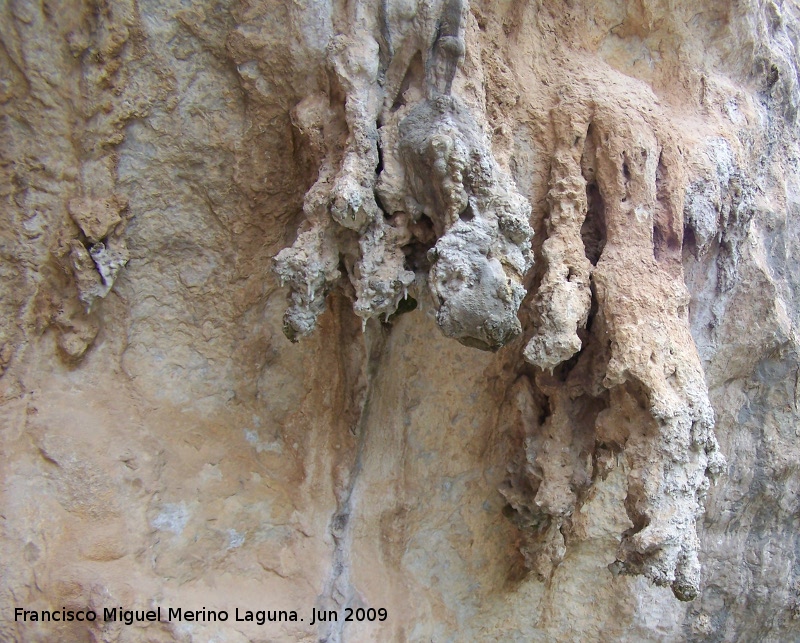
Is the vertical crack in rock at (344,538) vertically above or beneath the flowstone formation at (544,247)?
beneath

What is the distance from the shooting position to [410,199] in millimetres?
1408

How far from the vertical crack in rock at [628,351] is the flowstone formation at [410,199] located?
0.24 metres

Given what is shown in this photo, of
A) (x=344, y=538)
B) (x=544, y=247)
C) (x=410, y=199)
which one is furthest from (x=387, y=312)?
(x=344, y=538)

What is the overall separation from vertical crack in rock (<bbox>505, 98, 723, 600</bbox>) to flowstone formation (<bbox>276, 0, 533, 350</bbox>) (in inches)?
9.4

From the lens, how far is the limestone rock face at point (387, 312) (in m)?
1.42

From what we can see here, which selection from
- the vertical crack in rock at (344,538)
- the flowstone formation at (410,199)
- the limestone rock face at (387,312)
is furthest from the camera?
the vertical crack in rock at (344,538)

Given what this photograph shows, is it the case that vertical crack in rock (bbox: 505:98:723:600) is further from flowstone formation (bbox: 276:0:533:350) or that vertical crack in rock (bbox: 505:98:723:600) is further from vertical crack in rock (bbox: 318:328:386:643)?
vertical crack in rock (bbox: 318:328:386:643)

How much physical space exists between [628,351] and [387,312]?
0.61 metres

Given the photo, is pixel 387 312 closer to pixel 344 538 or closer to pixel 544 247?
pixel 544 247

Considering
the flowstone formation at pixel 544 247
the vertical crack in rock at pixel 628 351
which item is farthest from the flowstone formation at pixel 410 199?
the vertical crack in rock at pixel 628 351

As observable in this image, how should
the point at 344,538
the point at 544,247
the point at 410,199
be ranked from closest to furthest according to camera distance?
1. the point at 410,199
2. the point at 544,247
3. the point at 344,538

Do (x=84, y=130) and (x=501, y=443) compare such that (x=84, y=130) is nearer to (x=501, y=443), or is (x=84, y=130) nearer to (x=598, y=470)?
(x=501, y=443)

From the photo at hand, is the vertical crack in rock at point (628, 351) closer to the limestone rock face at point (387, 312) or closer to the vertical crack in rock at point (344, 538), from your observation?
the limestone rock face at point (387, 312)

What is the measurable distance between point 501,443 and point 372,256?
36.0 inches
